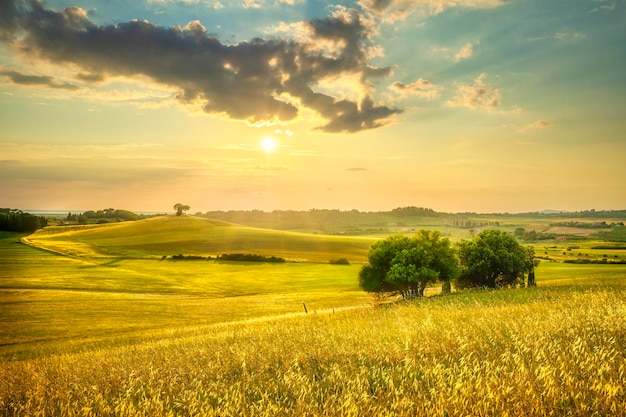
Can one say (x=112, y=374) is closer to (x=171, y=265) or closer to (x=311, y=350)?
(x=311, y=350)

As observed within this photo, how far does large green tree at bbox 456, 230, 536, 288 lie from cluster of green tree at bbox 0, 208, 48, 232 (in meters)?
120

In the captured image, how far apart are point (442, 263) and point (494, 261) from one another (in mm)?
7073

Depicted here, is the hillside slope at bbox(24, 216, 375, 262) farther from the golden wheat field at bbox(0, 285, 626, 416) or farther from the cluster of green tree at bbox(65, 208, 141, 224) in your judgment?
the golden wheat field at bbox(0, 285, 626, 416)

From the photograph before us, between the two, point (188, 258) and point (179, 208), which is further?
point (179, 208)

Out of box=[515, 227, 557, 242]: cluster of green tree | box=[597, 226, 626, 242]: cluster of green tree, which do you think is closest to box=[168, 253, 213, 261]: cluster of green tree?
box=[515, 227, 557, 242]: cluster of green tree

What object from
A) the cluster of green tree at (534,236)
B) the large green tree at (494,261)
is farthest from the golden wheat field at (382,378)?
the cluster of green tree at (534,236)

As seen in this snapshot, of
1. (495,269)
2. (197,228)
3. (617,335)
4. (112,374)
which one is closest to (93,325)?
(112,374)

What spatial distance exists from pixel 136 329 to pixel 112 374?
2799cm

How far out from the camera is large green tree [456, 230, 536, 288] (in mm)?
43312

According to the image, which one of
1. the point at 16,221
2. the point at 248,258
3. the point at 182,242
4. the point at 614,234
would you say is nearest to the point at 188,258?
the point at 248,258

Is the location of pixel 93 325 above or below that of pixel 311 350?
below

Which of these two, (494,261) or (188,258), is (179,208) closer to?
(188,258)

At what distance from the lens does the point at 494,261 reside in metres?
43.6

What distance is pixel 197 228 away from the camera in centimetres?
14162
